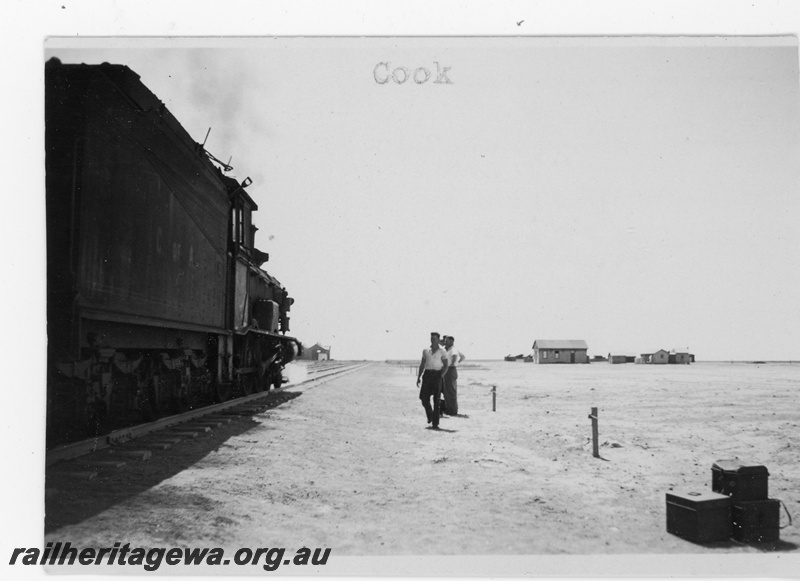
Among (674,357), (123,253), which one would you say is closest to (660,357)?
(674,357)

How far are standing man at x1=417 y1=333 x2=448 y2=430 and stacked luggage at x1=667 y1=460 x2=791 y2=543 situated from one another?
12.5 ft

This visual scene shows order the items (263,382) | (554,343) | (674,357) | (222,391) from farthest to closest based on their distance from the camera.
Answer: (674,357) → (263,382) → (554,343) → (222,391)

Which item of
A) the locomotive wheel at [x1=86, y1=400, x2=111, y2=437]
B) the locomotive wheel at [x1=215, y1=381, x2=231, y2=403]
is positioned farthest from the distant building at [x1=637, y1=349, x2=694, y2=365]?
the locomotive wheel at [x1=215, y1=381, x2=231, y2=403]

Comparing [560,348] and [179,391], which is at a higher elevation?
[560,348]

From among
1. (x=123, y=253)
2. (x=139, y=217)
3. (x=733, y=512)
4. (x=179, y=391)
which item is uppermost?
→ (x=139, y=217)

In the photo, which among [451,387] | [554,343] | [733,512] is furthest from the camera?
[554,343]

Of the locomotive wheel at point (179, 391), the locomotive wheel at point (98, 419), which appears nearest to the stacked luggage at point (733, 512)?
the locomotive wheel at point (98, 419)

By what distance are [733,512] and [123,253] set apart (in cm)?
618

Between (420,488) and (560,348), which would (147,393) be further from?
(560,348)

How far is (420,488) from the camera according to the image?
5.84m

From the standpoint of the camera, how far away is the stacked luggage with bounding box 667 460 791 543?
4.62 m

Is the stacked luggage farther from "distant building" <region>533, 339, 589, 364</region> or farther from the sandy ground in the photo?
"distant building" <region>533, 339, 589, 364</region>

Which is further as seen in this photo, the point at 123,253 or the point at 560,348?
the point at 560,348

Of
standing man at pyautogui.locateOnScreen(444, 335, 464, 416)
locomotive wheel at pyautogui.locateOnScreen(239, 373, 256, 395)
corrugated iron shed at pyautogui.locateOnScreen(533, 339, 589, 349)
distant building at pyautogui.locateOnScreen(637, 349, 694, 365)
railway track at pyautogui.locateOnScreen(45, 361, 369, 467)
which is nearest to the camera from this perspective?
railway track at pyautogui.locateOnScreen(45, 361, 369, 467)
